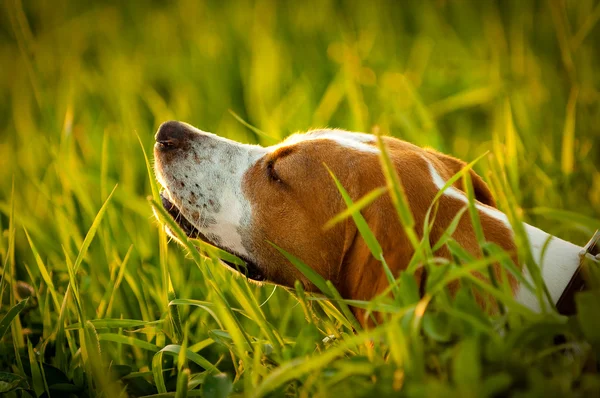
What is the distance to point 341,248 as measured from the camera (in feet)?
7.77

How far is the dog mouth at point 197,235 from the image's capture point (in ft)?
8.30

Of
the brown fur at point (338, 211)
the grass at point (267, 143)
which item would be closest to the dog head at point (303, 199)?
the brown fur at point (338, 211)

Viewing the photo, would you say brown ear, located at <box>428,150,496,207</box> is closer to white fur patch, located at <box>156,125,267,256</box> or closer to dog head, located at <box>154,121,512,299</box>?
dog head, located at <box>154,121,512,299</box>

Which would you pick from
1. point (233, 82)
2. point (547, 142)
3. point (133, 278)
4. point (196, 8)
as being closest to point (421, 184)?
point (133, 278)

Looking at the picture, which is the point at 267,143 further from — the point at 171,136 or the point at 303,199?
the point at 303,199

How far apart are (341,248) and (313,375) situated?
2.44ft

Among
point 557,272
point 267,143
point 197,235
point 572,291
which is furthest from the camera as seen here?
point 267,143

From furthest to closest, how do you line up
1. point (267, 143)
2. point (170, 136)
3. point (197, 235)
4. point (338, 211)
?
point (267, 143) → point (170, 136) → point (197, 235) → point (338, 211)

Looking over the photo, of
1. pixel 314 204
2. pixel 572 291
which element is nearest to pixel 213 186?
pixel 314 204

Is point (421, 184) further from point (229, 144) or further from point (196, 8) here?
point (196, 8)

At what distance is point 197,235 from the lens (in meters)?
2.61

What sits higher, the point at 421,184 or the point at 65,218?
the point at 421,184

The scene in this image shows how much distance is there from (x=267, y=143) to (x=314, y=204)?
1348 millimetres

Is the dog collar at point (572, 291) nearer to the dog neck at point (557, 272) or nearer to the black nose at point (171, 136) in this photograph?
the dog neck at point (557, 272)
